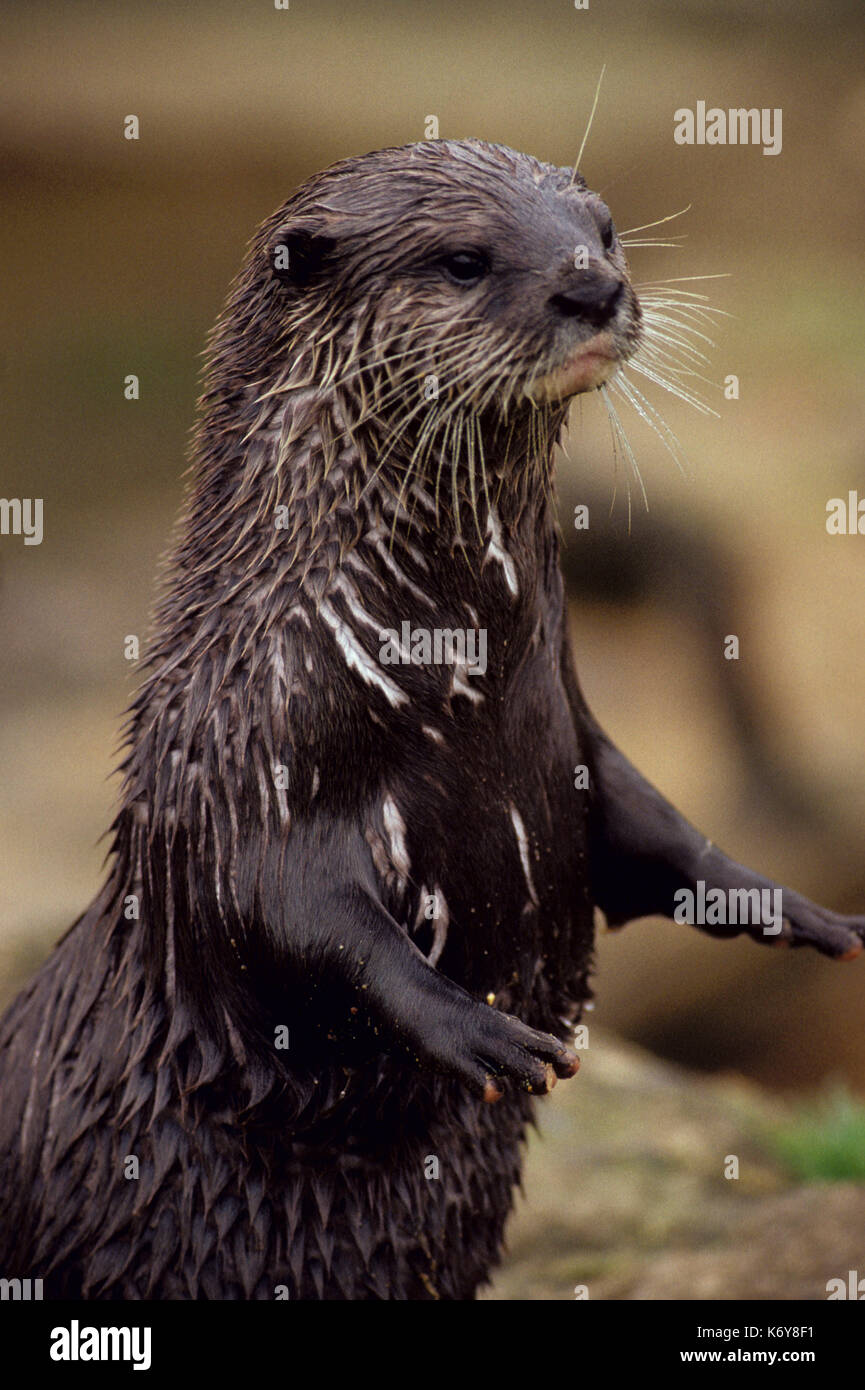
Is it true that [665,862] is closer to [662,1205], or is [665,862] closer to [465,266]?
[465,266]

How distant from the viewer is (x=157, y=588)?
287cm

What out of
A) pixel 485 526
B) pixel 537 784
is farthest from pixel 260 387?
pixel 537 784

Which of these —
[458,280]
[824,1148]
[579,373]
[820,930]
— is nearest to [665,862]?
[820,930]

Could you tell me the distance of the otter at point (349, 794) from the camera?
2445 mm

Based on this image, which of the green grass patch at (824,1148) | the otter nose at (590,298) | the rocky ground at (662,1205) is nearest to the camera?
the otter nose at (590,298)

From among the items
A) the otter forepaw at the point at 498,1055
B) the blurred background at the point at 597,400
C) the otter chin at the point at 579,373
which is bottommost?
the otter forepaw at the point at 498,1055

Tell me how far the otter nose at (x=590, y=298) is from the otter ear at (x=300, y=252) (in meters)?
0.38

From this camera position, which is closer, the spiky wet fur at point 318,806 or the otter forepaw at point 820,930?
the spiky wet fur at point 318,806

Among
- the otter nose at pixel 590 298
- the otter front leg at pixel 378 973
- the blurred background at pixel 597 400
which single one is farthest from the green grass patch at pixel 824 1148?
the otter nose at pixel 590 298

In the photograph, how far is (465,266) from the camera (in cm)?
243

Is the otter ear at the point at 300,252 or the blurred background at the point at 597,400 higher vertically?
the blurred background at the point at 597,400

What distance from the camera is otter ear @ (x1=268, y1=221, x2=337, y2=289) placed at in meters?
2.48

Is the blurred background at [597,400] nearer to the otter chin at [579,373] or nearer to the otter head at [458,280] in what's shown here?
the otter head at [458,280]

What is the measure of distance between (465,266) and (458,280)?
23 mm
